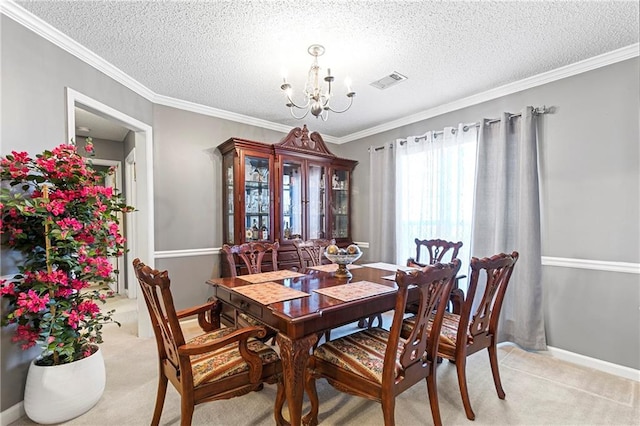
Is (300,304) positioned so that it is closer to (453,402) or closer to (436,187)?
(453,402)

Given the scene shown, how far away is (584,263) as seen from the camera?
2475 mm

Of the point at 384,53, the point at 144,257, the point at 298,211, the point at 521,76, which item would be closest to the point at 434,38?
the point at 384,53

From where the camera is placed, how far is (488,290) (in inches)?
72.7

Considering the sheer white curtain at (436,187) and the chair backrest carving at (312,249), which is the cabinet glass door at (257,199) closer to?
the chair backrest carving at (312,249)

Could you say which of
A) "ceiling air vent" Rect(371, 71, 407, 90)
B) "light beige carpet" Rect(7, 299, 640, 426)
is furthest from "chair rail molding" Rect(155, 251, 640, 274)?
"ceiling air vent" Rect(371, 71, 407, 90)

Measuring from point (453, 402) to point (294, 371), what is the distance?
49.2 inches

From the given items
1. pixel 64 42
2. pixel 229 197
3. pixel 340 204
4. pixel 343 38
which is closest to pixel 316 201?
pixel 340 204

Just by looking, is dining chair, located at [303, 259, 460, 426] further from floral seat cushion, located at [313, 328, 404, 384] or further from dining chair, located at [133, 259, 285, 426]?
dining chair, located at [133, 259, 285, 426]

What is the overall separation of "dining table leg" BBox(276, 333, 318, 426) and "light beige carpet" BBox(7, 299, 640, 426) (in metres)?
0.46

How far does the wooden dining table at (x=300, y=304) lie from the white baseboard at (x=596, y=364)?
1679mm

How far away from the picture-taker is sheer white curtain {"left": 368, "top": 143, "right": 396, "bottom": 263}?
13.1ft

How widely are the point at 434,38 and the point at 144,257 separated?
3345 millimetres

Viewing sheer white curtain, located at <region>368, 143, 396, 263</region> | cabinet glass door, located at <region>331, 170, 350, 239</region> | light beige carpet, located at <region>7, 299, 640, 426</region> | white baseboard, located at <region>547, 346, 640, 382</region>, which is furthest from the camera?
cabinet glass door, located at <region>331, 170, 350, 239</region>

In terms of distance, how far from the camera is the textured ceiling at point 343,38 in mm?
1839
